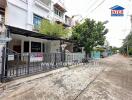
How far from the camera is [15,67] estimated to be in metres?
10.6

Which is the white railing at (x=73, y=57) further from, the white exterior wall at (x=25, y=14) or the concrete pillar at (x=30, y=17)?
the concrete pillar at (x=30, y=17)

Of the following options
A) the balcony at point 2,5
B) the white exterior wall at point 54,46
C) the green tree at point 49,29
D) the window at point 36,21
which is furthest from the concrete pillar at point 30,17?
the white exterior wall at point 54,46

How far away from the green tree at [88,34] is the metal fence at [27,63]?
8117 mm

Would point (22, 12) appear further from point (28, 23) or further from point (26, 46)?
point (26, 46)

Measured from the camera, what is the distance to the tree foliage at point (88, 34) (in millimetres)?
25927

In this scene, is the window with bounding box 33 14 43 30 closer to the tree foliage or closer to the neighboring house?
the neighboring house

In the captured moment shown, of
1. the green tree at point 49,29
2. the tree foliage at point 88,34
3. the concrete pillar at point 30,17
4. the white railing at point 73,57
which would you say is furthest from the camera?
the tree foliage at point 88,34

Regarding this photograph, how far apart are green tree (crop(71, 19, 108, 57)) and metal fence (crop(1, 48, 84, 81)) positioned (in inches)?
320

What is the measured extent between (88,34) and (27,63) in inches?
635

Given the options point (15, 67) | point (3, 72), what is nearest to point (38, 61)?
point (15, 67)

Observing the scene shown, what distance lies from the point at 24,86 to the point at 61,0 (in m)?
24.3

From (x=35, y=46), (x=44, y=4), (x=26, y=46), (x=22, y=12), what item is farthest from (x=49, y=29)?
(x=44, y=4)

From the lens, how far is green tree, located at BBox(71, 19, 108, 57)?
25.9 m

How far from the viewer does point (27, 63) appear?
11.6 metres
